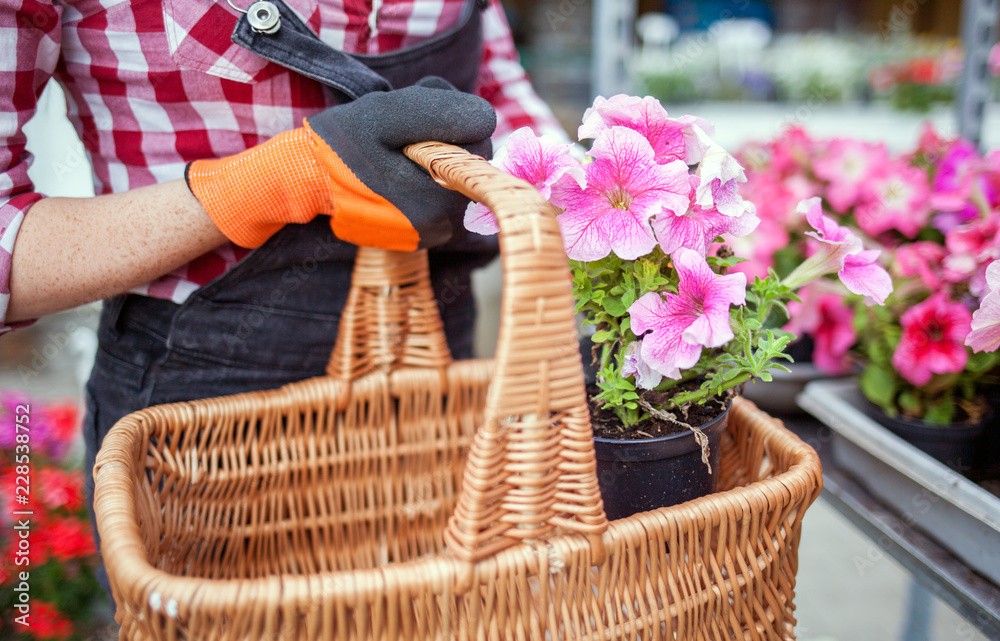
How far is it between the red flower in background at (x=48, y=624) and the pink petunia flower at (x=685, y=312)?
107cm

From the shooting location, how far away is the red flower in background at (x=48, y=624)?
1.00 m

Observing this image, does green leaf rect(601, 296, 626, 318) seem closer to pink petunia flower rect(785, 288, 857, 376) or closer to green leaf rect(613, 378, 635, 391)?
green leaf rect(613, 378, 635, 391)

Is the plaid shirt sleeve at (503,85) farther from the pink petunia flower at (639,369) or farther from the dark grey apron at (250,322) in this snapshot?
the pink petunia flower at (639,369)

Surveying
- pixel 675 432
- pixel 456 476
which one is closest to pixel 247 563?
pixel 456 476

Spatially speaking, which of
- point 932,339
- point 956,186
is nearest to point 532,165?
point 932,339

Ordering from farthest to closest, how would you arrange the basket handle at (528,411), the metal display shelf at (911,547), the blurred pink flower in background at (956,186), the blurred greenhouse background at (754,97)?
the blurred greenhouse background at (754,97) → the blurred pink flower in background at (956,186) → the metal display shelf at (911,547) → the basket handle at (528,411)

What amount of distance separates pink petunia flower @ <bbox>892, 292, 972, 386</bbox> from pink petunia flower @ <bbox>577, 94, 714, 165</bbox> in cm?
43

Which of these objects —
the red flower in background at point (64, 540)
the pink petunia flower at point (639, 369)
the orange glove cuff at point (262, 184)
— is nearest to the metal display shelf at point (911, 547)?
the pink petunia flower at point (639, 369)

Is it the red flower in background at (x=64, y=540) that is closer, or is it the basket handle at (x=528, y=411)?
the basket handle at (x=528, y=411)

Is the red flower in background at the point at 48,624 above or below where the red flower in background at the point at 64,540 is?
below

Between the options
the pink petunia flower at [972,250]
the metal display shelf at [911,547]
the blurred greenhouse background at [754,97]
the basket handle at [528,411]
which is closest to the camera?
the basket handle at [528,411]

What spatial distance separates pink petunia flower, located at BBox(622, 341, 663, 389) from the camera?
1.62 feet

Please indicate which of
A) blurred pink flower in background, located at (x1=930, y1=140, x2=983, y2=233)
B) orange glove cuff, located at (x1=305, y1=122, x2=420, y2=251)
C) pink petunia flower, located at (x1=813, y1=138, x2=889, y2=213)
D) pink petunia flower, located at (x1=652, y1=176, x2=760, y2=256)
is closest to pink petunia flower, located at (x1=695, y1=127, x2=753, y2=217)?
pink petunia flower, located at (x1=652, y1=176, x2=760, y2=256)

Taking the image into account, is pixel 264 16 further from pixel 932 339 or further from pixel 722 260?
pixel 932 339
